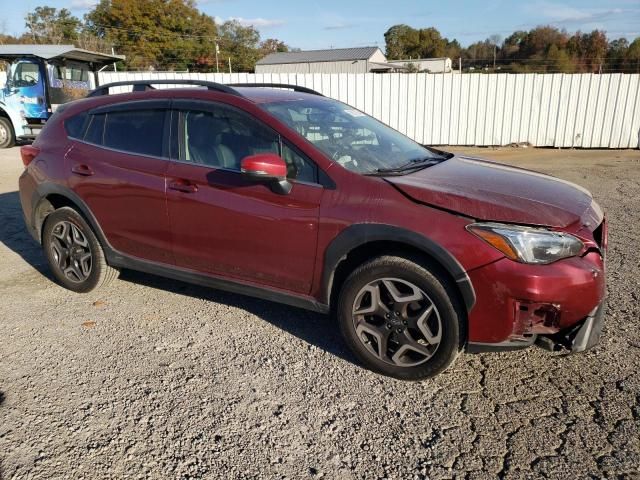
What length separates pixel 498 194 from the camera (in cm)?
293

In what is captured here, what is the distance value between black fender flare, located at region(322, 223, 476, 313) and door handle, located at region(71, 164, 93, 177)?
224 centimetres

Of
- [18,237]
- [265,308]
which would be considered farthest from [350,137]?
[18,237]

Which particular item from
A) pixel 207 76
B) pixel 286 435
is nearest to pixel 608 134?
pixel 207 76

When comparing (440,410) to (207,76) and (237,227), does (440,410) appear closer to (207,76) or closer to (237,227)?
(237,227)

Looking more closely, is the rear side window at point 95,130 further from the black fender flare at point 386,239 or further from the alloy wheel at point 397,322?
the alloy wheel at point 397,322

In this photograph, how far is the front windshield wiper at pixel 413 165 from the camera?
11.0ft

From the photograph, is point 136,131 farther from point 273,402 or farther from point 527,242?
point 527,242

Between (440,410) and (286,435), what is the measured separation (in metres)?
0.85

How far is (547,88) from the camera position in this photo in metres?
13.8

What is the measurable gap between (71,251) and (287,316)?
2026 millimetres

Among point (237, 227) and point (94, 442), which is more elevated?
point (237, 227)

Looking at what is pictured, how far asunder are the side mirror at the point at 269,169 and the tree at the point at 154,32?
6076 centimetres

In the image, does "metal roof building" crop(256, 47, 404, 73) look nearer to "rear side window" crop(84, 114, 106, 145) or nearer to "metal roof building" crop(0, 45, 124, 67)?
"metal roof building" crop(0, 45, 124, 67)

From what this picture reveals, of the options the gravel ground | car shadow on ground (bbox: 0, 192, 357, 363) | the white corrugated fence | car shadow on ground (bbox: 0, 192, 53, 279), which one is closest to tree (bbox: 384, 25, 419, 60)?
the white corrugated fence
